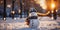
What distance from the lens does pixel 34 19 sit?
442cm

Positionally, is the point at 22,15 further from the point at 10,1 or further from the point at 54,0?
the point at 54,0

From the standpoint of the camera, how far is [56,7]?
8.16m

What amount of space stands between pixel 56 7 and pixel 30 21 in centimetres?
399

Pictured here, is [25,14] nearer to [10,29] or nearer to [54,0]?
[54,0]

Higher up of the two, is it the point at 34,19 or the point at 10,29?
the point at 34,19

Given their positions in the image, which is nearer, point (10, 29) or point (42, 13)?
point (10, 29)

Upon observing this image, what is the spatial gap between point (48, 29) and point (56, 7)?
374 centimetres

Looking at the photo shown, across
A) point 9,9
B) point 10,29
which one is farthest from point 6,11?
point 10,29

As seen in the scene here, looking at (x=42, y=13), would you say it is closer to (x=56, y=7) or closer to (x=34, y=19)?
(x=56, y=7)

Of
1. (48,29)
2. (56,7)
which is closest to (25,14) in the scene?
(56,7)

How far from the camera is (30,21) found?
14.6 ft

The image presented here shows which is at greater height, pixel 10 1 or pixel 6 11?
pixel 10 1

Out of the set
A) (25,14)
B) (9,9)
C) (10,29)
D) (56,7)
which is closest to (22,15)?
(25,14)

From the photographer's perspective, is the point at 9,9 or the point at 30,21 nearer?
the point at 30,21
